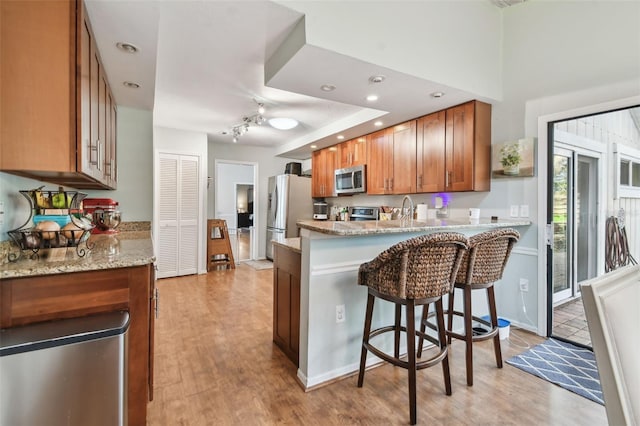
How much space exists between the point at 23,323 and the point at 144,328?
1.45 ft

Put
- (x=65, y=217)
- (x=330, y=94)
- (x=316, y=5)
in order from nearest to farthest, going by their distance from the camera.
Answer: (x=65, y=217) < (x=316, y=5) < (x=330, y=94)

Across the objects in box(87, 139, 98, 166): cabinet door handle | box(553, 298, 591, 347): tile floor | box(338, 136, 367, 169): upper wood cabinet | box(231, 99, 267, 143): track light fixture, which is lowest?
box(553, 298, 591, 347): tile floor

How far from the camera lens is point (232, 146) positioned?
5.87 meters

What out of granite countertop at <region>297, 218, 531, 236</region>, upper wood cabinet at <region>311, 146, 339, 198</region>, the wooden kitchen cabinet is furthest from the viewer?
upper wood cabinet at <region>311, 146, 339, 198</region>

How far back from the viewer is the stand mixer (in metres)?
2.40

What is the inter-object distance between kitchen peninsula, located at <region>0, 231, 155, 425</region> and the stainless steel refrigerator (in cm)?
397

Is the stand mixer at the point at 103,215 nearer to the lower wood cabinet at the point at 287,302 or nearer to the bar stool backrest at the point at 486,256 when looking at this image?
the lower wood cabinet at the point at 287,302

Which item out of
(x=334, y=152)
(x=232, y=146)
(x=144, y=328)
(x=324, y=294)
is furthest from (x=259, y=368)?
(x=232, y=146)

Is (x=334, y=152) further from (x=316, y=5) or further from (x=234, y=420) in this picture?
(x=234, y=420)

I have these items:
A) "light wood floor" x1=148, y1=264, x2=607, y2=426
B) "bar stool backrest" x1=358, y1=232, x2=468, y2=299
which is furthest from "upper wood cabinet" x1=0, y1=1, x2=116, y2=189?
"bar stool backrest" x1=358, y1=232, x2=468, y2=299

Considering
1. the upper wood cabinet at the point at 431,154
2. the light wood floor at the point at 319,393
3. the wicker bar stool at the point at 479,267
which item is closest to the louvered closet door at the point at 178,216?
the light wood floor at the point at 319,393

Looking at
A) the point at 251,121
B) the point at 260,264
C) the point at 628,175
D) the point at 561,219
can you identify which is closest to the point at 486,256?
the point at 561,219

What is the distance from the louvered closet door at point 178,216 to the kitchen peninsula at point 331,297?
11.6ft

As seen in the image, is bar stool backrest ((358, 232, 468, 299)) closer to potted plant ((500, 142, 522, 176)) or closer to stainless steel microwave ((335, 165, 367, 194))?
potted plant ((500, 142, 522, 176))
